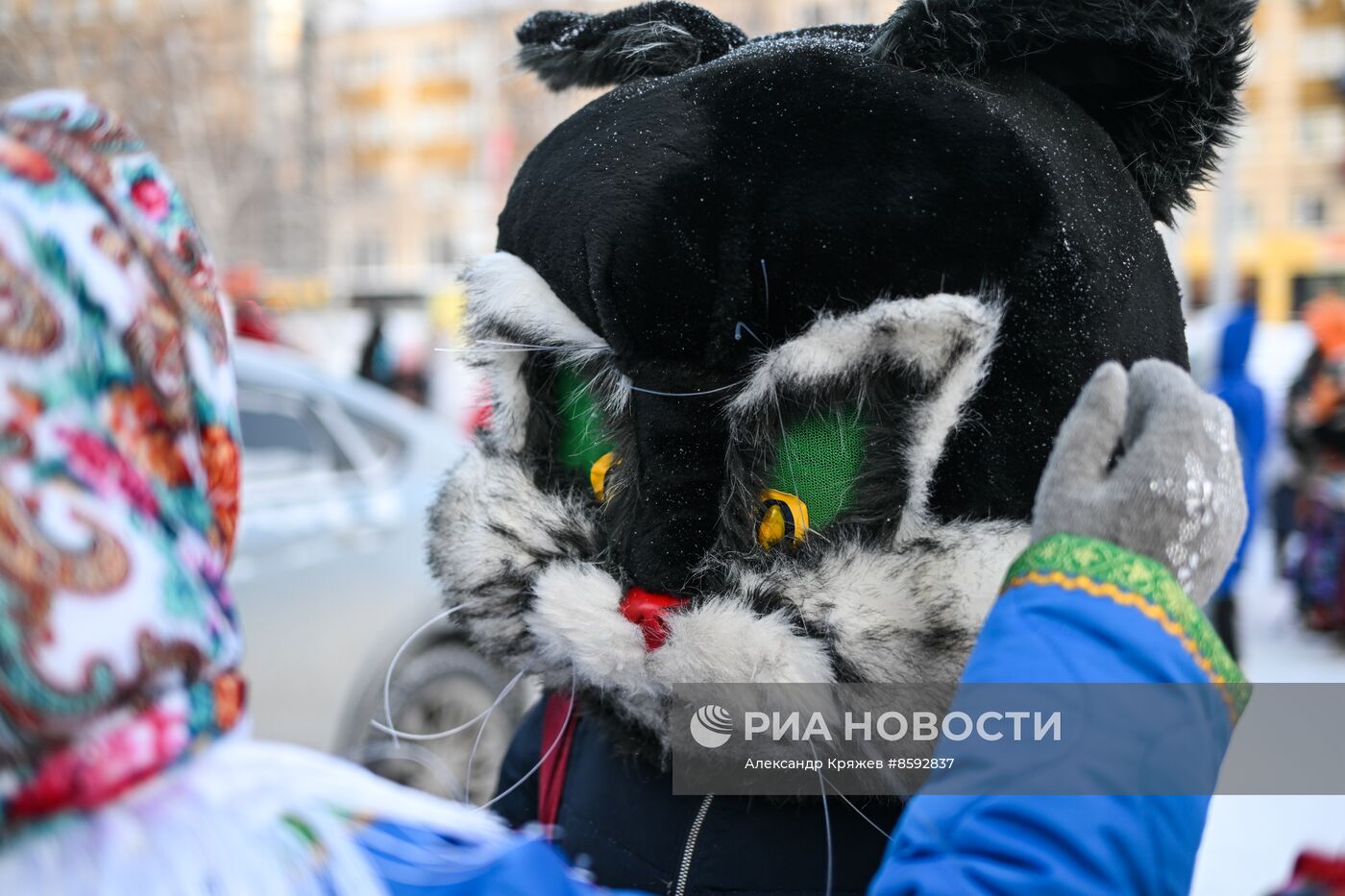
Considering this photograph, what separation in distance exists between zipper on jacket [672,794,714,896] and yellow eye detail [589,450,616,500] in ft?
1.27

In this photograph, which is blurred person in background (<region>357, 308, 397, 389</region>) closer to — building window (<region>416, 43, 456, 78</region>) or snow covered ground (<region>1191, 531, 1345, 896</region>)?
snow covered ground (<region>1191, 531, 1345, 896</region>)

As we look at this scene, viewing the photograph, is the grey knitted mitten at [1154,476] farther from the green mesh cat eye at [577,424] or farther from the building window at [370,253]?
the building window at [370,253]

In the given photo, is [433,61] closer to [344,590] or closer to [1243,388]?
[1243,388]

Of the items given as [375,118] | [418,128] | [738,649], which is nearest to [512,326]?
[738,649]

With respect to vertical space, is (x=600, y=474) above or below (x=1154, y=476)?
below

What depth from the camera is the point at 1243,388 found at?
5.26 metres

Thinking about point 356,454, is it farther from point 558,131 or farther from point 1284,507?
point 1284,507

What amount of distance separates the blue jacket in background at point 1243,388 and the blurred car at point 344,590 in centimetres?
342

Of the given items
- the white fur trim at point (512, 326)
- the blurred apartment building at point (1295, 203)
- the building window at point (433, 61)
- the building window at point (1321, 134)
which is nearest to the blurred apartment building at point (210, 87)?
the white fur trim at point (512, 326)

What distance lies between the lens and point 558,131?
1494 mm

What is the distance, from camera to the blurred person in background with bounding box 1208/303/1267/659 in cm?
482

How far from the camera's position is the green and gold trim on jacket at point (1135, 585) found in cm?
92

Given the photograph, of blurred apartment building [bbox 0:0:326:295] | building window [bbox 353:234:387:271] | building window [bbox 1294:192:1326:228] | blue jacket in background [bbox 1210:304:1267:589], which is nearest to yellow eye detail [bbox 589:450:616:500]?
blue jacket in background [bbox 1210:304:1267:589]

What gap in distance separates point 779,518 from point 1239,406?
4605 millimetres
